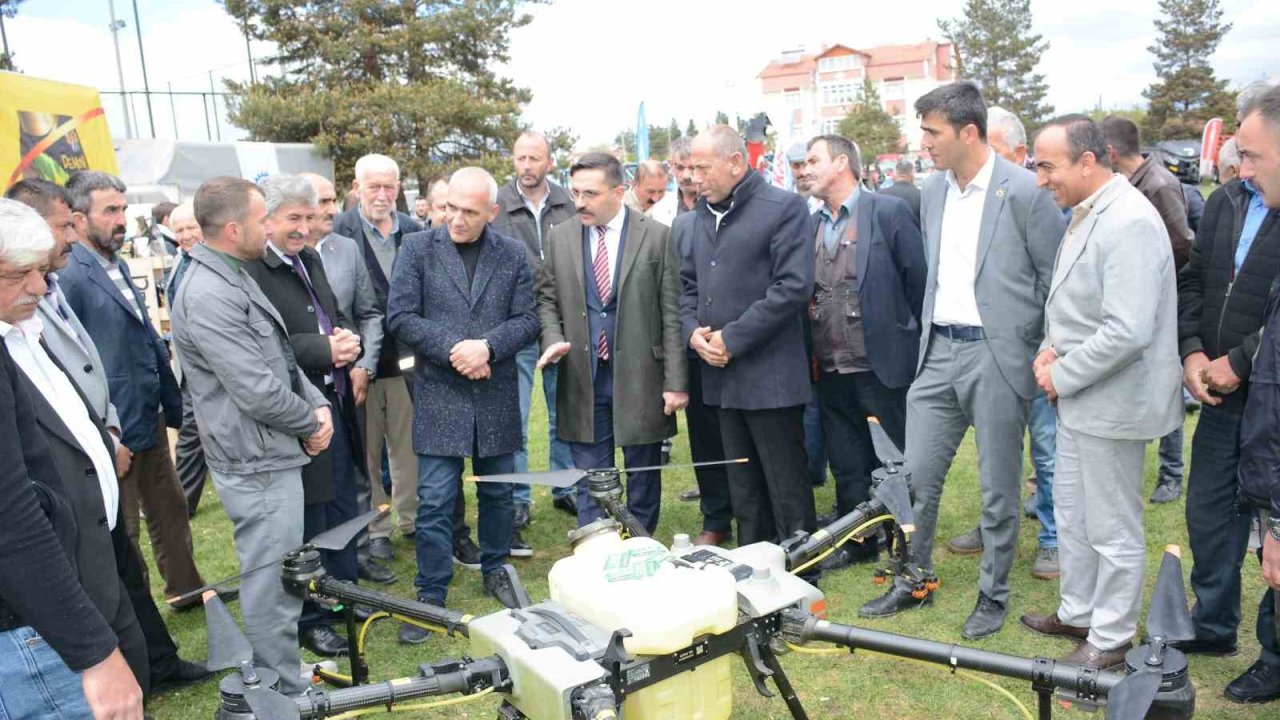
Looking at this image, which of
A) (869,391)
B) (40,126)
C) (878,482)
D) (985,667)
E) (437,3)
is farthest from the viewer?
(437,3)

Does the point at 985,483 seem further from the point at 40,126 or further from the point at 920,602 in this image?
the point at 40,126

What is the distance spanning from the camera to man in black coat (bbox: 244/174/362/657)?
467cm

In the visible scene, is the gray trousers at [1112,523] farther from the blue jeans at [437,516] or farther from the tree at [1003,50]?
the tree at [1003,50]

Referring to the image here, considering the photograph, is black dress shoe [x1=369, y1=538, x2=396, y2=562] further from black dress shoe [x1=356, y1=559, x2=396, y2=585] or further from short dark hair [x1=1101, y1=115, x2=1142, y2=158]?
short dark hair [x1=1101, y1=115, x2=1142, y2=158]

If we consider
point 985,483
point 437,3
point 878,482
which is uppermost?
point 437,3

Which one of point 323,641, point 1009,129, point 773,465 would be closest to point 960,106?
point 773,465

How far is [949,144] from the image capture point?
15.2ft

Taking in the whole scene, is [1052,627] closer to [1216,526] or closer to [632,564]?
[1216,526]

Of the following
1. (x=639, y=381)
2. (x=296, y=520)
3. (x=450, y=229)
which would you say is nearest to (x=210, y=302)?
(x=296, y=520)

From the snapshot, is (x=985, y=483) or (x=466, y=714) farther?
(x=985, y=483)

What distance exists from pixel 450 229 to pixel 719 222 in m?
1.56

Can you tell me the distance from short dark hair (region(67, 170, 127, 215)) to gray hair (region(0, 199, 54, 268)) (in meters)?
3.01

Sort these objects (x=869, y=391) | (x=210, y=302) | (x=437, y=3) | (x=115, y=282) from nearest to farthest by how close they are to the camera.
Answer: (x=210, y=302) → (x=115, y=282) → (x=869, y=391) → (x=437, y=3)

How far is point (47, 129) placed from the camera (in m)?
8.62
